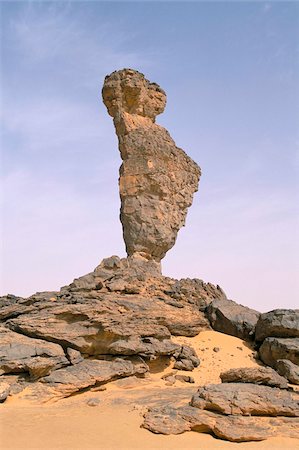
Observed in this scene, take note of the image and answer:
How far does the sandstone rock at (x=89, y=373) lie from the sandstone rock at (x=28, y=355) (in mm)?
319

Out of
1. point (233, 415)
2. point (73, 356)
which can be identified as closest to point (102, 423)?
point (233, 415)

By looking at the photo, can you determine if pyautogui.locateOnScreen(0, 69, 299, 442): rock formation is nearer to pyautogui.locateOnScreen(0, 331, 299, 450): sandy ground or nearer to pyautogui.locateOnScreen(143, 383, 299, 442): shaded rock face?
pyautogui.locateOnScreen(143, 383, 299, 442): shaded rock face

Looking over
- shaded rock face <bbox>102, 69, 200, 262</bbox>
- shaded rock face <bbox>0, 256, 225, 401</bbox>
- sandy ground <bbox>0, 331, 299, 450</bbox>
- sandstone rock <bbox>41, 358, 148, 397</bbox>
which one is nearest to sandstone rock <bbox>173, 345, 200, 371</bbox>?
shaded rock face <bbox>0, 256, 225, 401</bbox>

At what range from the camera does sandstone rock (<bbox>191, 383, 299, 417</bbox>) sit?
10.6m

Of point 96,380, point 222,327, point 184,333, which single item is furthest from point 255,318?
point 96,380

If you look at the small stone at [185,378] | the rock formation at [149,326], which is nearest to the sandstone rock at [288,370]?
the rock formation at [149,326]

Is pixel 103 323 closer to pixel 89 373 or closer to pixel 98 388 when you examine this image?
pixel 89 373

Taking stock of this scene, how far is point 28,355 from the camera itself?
13367 mm

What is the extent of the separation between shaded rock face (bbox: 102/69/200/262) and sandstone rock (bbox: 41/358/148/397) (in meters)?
7.49

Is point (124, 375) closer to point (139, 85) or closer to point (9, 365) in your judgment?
point (9, 365)

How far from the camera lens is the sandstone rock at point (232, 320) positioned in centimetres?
1878

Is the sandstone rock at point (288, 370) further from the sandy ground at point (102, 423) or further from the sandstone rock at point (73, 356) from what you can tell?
the sandstone rock at point (73, 356)

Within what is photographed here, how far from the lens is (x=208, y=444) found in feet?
31.1

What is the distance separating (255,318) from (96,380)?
9.24m
